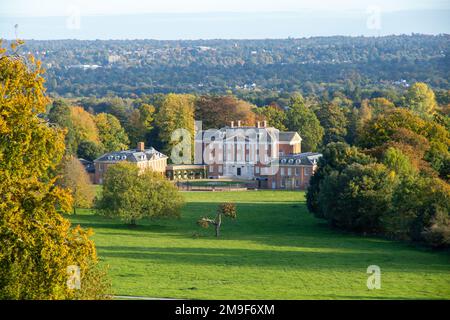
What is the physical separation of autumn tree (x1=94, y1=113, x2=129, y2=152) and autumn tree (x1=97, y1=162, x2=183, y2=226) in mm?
31617

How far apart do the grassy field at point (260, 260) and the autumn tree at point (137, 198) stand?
0.80 m

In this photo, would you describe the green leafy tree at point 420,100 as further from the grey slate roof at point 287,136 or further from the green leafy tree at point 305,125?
the grey slate roof at point 287,136

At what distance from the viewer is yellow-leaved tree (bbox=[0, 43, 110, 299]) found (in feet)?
54.8

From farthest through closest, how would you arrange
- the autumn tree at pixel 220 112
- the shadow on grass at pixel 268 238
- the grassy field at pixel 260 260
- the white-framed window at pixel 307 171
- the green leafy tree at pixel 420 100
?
the green leafy tree at pixel 420 100 → the autumn tree at pixel 220 112 → the white-framed window at pixel 307 171 → the shadow on grass at pixel 268 238 → the grassy field at pixel 260 260

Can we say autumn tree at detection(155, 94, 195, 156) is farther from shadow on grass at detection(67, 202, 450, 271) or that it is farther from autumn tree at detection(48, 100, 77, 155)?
shadow on grass at detection(67, 202, 450, 271)

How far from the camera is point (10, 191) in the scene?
1698 centimetres

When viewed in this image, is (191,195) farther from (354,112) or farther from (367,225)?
(354,112)

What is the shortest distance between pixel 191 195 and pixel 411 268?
33.4m

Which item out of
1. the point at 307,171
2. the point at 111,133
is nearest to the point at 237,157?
the point at 307,171

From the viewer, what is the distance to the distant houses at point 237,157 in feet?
249

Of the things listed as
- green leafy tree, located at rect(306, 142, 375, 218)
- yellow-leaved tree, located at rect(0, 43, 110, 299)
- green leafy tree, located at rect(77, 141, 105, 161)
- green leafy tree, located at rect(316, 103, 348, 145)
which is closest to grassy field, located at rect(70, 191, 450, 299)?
green leafy tree, located at rect(306, 142, 375, 218)

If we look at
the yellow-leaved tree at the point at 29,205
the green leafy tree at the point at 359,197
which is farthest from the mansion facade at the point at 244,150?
the yellow-leaved tree at the point at 29,205

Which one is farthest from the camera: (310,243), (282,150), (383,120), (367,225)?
(282,150)
